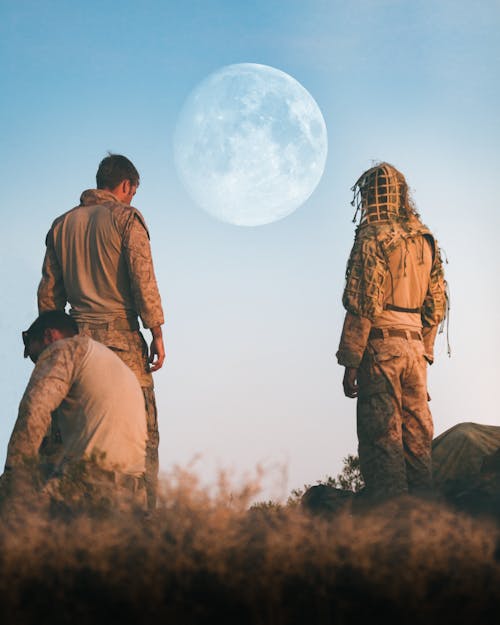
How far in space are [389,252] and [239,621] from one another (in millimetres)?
4120

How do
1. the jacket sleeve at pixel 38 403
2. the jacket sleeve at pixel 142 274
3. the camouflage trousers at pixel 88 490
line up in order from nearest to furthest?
the camouflage trousers at pixel 88 490, the jacket sleeve at pixel 38 403, the jacket sleeve at pixel 142 274

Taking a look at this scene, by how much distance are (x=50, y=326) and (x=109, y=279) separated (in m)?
1.37

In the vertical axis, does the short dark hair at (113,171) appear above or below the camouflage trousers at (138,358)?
above

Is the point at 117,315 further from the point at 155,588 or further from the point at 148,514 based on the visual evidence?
the point at 155,588

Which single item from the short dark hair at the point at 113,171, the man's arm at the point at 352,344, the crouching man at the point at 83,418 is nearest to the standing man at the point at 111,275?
the short dark hair at the point at 113,171

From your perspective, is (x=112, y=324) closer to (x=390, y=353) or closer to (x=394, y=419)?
(x=390, y=353)

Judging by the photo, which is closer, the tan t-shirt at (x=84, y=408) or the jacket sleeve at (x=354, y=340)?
the tan t-shirt at (x=84, y=408)

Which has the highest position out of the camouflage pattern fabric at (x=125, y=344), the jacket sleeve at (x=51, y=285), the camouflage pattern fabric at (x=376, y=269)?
the camouflage pattern fabric at (x=376, y=269)

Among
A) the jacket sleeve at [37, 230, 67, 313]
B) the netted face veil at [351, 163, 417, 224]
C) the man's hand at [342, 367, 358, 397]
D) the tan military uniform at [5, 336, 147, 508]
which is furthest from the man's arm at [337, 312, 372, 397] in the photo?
the tan military uniform at [5, 336, 147, 508]

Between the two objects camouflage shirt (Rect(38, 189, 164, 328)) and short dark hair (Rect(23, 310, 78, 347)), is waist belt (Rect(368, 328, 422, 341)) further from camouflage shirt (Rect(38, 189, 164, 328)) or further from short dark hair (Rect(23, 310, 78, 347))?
short dark hair (Rect(23, 310, 78, 347))

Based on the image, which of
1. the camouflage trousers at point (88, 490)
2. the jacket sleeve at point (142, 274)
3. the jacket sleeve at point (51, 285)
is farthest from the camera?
the jacket sleeve at point (51, 285)

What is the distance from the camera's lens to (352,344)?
700 cm

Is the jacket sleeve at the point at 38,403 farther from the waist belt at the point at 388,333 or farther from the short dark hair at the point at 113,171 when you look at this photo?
the waist belt at the point at 388,333

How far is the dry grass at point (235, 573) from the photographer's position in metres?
3.63
